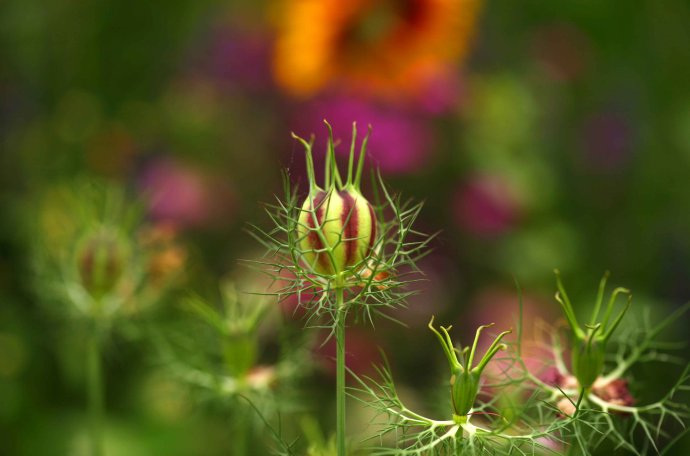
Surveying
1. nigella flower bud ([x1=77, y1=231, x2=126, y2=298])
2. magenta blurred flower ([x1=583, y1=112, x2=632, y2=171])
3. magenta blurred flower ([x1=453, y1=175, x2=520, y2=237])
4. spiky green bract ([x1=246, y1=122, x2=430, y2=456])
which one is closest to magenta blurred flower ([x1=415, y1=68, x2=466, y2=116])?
magenta blurred flower ([x1=453, y1=175, x2=520, y2=237])

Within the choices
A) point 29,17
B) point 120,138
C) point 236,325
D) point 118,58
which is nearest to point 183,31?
point 118,58

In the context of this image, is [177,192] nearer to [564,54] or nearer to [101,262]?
[564,54]

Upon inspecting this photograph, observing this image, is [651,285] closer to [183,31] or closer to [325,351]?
[325,351]

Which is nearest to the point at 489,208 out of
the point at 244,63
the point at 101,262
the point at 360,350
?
the point at 360,350

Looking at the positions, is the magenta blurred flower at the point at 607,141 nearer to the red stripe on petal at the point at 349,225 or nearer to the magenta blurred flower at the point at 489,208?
the magenta blurred flower at the point at 489,208

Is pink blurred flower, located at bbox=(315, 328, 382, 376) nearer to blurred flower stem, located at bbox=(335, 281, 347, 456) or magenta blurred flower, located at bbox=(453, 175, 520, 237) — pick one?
magenta blurred flower, located at bbox=(453, 175, 520, 237)

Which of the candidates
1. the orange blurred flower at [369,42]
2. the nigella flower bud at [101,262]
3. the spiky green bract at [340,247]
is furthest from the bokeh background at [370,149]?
the spiky green bract at [340,247]
